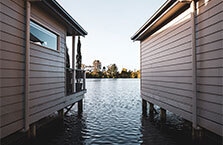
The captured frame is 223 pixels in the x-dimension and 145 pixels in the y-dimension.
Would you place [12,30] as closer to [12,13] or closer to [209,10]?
[12,13]

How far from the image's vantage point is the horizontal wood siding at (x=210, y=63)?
Answer: 3586mm

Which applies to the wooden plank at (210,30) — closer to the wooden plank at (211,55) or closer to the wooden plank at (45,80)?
the wooden plank at (211,55)

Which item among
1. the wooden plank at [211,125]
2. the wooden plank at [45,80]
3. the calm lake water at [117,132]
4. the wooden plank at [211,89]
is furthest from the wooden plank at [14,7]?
the wooden plank at [211,125]

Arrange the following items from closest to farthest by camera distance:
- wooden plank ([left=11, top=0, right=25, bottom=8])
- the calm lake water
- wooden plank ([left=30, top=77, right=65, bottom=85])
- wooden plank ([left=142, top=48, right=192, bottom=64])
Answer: wooden plank ([left=11, top=0, right=25, bottom=8]) → wooden plank ([left=30, top=77, right=65, bottom=85]) → wooden plank ([left=142, top=48, right=192, bottom=64]) → the calm lake water

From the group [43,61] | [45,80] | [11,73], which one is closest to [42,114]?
[45,80]

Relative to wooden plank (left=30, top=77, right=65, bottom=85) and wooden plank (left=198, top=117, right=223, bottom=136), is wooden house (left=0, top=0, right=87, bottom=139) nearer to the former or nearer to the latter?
wooden plank (left=30, top=77, right=65, bottom=85)

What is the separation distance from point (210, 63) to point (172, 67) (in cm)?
205

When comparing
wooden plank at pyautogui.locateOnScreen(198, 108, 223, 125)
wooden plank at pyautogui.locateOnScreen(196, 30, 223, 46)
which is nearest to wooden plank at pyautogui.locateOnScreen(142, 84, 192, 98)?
wooden plank at pyautogui.locateOnScreen(198, 108, 223, 125)

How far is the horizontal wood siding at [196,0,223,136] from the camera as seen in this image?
3.59 m

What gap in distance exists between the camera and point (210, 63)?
3.88 meters

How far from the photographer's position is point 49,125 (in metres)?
6.81

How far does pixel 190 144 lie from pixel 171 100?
1.53m

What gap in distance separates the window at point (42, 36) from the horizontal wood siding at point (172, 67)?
4216 millimetres

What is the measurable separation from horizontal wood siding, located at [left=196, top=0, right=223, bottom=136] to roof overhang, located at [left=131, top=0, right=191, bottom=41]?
2.52ft
